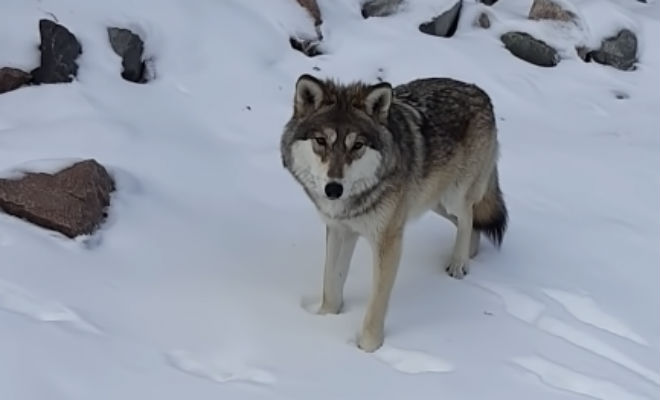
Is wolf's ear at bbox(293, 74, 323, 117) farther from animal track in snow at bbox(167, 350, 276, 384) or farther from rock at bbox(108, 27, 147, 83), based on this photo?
rock at bbox(108, 27, 147, 83)

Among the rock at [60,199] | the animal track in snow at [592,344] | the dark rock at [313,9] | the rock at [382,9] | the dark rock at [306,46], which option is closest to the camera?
the animal track in snow at [592,344]

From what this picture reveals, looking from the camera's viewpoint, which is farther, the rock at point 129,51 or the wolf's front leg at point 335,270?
the rock at point 129,51

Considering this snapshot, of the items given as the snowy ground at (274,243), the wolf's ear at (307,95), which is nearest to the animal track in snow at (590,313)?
the snowy ground at (274,243)

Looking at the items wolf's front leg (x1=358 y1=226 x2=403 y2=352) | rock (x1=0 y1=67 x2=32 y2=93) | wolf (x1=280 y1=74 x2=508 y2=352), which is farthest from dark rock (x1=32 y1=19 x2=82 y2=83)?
wolf's front leg (x1=358 y1=226 x2=403 y2=352)

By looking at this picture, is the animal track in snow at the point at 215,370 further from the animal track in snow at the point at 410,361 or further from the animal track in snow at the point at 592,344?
the animal track in snow at the point at 592,344

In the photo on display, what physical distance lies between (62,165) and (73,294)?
1156 millimetres

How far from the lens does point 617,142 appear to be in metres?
7.44

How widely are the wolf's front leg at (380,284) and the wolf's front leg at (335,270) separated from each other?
27 centimetres

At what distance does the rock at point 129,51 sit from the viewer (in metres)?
6.86

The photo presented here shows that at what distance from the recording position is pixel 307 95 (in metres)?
4.25

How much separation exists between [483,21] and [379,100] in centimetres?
501

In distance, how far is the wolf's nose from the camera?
3992 mm

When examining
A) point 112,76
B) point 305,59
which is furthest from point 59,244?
point 305,59

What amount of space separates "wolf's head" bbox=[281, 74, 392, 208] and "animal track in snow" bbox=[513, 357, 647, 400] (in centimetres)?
110
